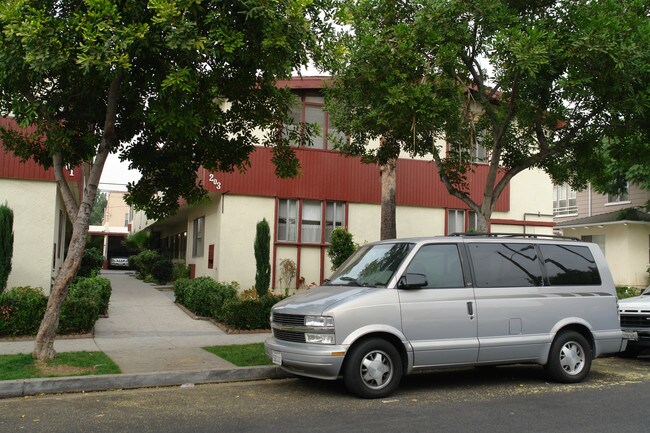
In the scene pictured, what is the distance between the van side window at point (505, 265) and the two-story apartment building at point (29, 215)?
415 inches

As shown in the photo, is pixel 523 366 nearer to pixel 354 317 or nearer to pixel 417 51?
pixel 354 317

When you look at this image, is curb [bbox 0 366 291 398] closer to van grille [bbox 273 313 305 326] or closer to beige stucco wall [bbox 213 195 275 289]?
van grille [bbox 273 313 305 326]

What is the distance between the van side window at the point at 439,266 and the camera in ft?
25.2

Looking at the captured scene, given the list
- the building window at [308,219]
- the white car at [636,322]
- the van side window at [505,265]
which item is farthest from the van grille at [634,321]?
the building window at [308,219]

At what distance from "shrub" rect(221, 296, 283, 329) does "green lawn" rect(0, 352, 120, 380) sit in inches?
144

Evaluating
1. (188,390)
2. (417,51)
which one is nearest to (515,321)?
(188,390)

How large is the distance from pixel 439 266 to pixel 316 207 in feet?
34.6

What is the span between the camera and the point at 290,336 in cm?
747

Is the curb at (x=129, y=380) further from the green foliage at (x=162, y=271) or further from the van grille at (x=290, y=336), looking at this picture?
the green foliage at (x=162, y=271)

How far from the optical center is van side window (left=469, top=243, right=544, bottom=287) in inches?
316

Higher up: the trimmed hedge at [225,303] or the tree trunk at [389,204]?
the tree trunk at [389,204]

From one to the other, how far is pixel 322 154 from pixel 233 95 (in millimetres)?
8316

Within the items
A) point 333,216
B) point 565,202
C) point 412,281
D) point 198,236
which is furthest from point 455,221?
point 565,202

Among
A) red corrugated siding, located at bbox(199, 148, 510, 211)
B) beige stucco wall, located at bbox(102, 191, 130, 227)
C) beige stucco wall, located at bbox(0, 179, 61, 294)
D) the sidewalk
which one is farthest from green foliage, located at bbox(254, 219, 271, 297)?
beige stucco wall, located at bbox(102, 191, 130, 227)
